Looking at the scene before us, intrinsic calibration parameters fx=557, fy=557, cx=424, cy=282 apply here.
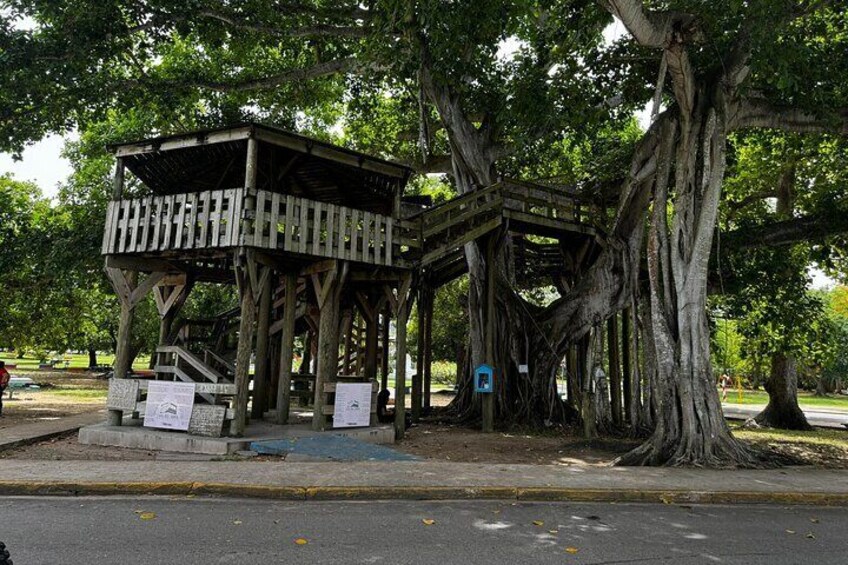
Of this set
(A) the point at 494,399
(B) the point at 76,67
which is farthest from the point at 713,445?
(B) the point at 76,67

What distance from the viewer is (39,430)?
11.3m

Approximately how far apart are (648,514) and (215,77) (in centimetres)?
1658

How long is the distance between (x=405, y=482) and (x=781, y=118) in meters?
10.5

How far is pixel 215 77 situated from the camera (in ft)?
56.0

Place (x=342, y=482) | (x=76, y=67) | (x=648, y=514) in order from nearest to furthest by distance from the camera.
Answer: (x=648, y=514) < (x=342, y=482) < (x=76, y=67)

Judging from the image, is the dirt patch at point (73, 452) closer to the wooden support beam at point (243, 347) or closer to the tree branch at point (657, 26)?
the wooden support beam at point (243, 347)

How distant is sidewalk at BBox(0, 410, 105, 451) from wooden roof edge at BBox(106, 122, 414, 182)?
5.64 m

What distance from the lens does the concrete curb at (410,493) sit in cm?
651

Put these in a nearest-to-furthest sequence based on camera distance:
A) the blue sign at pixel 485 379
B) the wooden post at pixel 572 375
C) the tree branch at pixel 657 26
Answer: the tree branch at pixel 657 26, the blue sign at pixel 485 379, the wooden post at pixel 572 375

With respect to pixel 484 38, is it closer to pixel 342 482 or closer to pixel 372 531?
pixel 342 482

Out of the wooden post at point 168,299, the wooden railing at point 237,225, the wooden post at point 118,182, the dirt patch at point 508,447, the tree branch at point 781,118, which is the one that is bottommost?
the dirt patch at point 508,447

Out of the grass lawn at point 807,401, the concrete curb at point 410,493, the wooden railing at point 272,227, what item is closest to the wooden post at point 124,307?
the wooden railing at point 272,227

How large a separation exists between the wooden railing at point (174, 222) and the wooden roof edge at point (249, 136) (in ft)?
3.29

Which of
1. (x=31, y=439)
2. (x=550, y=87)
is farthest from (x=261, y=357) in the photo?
(x=550, y=87)
